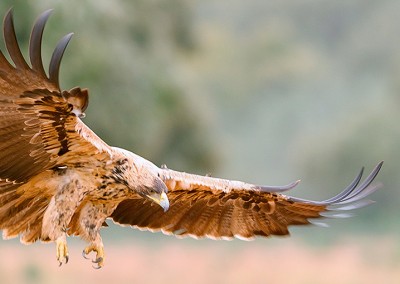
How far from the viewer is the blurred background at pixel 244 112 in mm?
22375

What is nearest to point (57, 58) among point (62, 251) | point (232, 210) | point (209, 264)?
point (62, 251)

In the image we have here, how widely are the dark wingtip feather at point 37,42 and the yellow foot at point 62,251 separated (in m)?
1.42

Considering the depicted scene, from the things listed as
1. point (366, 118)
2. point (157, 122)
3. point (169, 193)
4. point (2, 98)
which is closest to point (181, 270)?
point (157, 122)

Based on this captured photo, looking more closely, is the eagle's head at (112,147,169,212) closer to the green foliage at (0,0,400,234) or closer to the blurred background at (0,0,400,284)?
the blurred background at (0,0,400,284)

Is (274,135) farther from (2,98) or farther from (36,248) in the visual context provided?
(2,98)

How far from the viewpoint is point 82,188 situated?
32.9 feet

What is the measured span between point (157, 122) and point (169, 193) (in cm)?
1573

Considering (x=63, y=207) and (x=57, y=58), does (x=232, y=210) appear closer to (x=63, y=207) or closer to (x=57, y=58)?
(x=63, y=207)

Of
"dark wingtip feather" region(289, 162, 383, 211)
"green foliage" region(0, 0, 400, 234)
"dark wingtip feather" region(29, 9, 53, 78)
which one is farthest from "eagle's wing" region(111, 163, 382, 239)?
"green foliage" region(0, 0, 400, 234)

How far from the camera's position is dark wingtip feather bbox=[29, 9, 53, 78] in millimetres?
8648

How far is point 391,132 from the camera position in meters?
35.0

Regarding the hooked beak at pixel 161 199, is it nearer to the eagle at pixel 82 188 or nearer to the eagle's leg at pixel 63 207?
the eagle at pixel 82 188

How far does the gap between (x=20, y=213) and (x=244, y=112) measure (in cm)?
3446

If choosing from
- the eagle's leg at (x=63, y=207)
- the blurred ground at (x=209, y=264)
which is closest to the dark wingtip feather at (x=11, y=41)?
the eagle's leg at (x=63, y=207)
